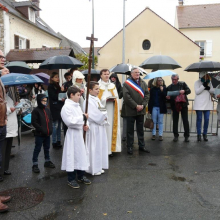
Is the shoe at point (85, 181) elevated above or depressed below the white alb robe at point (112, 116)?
below

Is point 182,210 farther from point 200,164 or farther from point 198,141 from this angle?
point 198,141

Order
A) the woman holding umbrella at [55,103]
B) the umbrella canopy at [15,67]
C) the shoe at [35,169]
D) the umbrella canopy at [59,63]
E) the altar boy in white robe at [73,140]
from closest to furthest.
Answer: the altar boy in white robe at [73,140], the shoe at [35,169], the woman holding umbrella at [55,103], the umbrella canopy at [59,63], the umbrella canopy at [15,67]

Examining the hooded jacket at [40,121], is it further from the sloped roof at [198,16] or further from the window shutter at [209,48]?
the sloped roof at [198,16]

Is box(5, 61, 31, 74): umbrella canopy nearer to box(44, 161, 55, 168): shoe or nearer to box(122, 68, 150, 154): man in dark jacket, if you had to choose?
box(122, 68, 150, 154): man in dark jacket

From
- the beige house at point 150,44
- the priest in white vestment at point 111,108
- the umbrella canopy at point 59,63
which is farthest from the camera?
the beige house at point 150,44

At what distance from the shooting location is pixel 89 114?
488 cm

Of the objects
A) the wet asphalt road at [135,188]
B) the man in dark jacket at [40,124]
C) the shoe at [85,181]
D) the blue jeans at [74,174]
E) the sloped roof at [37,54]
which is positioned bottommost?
the wet asphalt road at [135,188]

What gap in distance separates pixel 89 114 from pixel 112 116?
148 centimetres

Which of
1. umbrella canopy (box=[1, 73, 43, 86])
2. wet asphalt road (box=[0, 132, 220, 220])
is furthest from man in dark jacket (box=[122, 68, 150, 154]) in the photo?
Result: umbrella canopy (box=[1, 73, 43, 86])

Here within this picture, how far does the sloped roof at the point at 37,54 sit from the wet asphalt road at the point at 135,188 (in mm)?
7892

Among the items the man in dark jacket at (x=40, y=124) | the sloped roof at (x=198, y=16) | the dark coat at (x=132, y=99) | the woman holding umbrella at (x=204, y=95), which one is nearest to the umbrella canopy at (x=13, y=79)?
the man in dark jacket at (x=40, y=124)

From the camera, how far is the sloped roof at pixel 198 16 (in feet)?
84.8

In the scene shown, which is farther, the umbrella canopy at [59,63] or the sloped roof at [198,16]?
the sloped roof at [198,16]

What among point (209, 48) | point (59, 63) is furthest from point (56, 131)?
point (209, 48)
